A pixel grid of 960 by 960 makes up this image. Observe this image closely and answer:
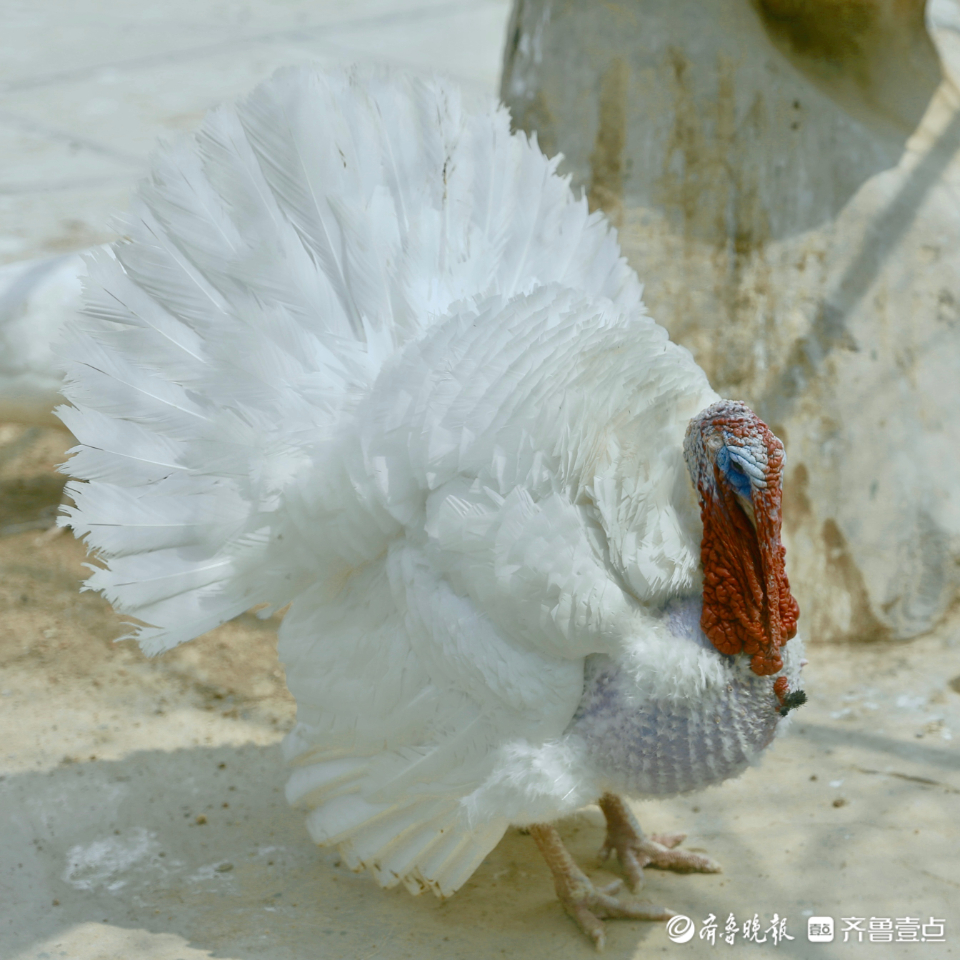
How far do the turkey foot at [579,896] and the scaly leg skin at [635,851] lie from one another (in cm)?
13

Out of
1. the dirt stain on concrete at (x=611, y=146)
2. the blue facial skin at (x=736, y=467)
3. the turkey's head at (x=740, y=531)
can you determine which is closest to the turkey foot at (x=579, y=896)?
the turkey's head at (x=740, y=531)

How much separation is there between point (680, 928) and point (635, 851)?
11.2 inches

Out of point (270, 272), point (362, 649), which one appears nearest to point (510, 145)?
point (270, 272)

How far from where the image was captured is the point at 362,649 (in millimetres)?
2725

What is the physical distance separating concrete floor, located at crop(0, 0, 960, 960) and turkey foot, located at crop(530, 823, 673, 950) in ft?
0.14

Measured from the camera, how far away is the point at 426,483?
8.44 ft

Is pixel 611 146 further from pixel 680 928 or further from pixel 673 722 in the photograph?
pixel 680 928

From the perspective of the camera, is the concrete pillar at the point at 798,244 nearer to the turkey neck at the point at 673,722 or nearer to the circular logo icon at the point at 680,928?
the circular logo icon at the point at 680,928

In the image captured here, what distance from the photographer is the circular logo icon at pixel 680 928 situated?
2.93 metres

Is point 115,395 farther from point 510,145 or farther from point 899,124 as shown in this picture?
point 899,124

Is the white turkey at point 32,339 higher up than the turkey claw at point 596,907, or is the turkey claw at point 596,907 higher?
the white turkey at point 32,339

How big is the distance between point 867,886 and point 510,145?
7.44 ft

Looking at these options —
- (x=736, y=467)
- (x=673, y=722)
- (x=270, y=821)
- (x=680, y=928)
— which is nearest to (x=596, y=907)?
(x=680, y=928)

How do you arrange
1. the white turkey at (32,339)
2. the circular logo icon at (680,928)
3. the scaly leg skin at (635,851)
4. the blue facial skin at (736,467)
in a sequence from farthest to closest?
1. the white turkey at (32,339)
2. the scaly leg skin at (635,851)
3. the circular logo icon at (680,928)
4. the blue facial skin at (736,467)
